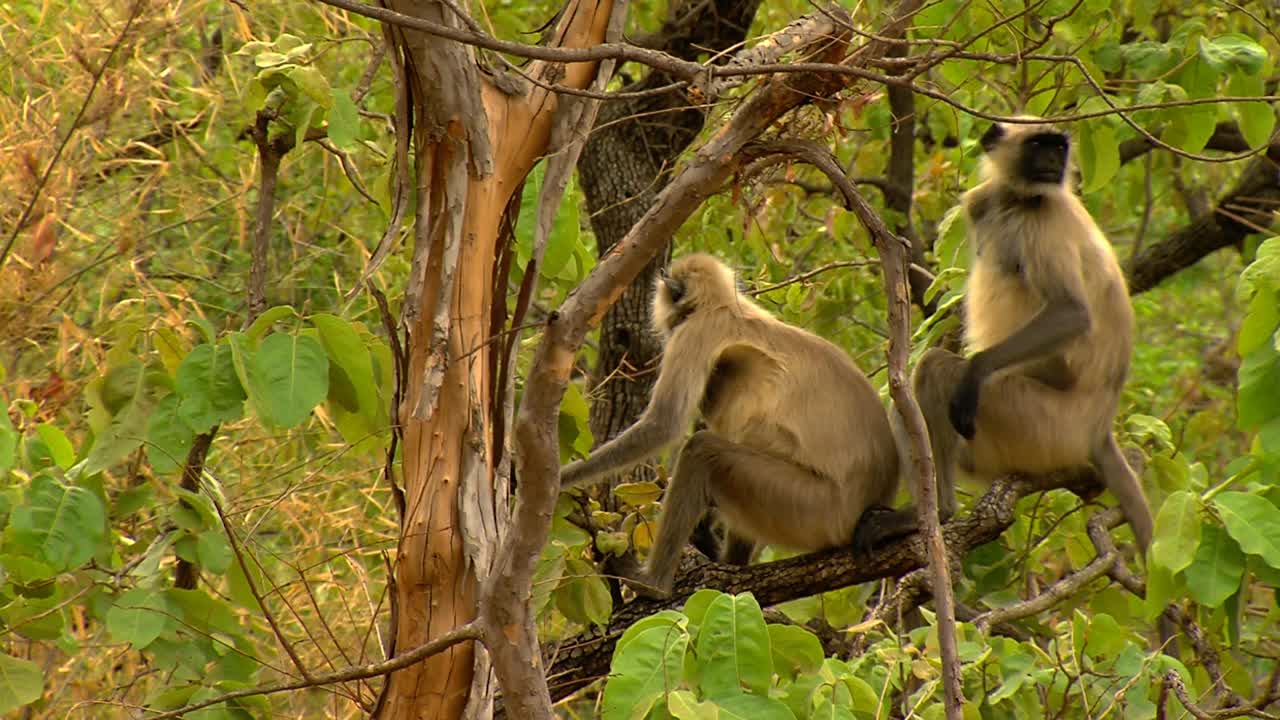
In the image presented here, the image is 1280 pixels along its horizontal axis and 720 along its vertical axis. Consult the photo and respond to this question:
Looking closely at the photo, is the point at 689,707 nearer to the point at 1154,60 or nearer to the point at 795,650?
the point at 795,650

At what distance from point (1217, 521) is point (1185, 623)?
0.95m

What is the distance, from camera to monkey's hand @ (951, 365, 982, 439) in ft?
13.6

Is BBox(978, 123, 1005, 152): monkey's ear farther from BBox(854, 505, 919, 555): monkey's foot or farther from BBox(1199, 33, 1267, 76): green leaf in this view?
BBox(854, 505, 919, 555): monkey's foot

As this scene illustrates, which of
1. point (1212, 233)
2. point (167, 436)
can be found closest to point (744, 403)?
point (167, 436)

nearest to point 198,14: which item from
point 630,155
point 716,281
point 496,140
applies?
point 630,155

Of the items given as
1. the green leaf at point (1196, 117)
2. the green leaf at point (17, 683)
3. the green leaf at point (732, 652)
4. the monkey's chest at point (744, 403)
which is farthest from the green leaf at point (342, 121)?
the green leaf at point (1196, 117)

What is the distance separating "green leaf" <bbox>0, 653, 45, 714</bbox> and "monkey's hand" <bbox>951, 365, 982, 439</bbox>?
254cm

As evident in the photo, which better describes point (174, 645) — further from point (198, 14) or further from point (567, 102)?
point (198, 14)

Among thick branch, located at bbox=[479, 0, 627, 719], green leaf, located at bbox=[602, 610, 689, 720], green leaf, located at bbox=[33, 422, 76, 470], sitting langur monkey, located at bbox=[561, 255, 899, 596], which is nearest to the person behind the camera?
thick branch, located at bbox=[479, 0, 627, 719]

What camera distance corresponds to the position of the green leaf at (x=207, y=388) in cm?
258

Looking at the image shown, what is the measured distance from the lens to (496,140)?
2518 mm

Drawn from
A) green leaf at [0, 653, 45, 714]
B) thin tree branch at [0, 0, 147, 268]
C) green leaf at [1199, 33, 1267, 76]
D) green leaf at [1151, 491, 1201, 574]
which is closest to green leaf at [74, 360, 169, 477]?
green leaf at [0, 653, 45, 714]

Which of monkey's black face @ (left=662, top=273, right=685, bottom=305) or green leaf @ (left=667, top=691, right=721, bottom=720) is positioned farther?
monkey's black face @ (left=662, top=273, right=685, bottom=305)

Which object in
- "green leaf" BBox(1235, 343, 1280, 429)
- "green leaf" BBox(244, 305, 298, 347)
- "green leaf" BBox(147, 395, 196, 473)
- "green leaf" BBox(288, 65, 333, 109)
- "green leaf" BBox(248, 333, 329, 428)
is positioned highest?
"green leaf" BBox(288, 65, 333, 109)
